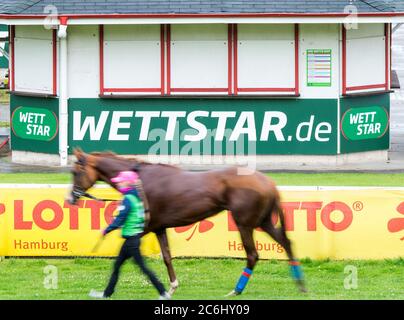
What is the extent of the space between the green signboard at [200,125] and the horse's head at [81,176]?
1329 centimetres

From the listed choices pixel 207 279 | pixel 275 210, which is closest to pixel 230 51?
pixel 207 279

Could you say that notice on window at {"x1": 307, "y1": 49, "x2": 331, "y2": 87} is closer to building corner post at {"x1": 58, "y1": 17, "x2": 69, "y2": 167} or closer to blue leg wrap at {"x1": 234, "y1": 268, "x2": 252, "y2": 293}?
building corner post at {"x1": 58, "y1": 17, "x2": 69, "y2": 167}

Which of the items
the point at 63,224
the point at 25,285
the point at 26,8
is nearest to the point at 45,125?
the point at 26,8

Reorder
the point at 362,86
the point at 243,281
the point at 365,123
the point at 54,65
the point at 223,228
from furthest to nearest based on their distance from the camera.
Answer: the point at 365,123
the point at 362,86
the point at 54,65
the point at 223,228
the point at 243,281

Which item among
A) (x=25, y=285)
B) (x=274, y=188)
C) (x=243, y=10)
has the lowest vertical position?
(x=25, y=285)

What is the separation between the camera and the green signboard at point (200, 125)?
96.5 ft

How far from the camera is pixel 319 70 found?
2955 cm

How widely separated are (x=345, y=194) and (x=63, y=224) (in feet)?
13.7

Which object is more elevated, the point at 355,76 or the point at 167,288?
the point at 355,76

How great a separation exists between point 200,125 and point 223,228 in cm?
1057

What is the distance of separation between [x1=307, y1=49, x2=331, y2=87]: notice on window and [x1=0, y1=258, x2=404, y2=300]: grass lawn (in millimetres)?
11257

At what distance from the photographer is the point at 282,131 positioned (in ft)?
96.7

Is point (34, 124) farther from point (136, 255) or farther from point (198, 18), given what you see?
point (136, 255)

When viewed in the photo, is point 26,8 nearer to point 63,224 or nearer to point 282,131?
point 282,131
